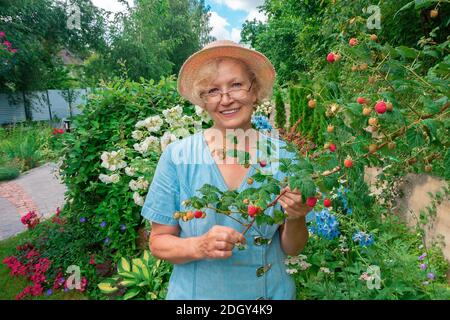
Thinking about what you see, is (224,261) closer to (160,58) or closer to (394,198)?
(394,198)

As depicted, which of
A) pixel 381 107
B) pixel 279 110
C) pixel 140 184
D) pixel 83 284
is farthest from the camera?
pixel 279 110

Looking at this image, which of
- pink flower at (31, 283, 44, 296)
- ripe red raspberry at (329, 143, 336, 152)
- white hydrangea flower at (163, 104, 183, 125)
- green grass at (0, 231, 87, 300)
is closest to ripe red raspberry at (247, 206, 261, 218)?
ripe red raspberry at (329, 143, 336, 152)

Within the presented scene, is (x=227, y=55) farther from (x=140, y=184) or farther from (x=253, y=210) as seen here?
(x=140, y=184)

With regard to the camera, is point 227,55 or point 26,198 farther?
point 26,198

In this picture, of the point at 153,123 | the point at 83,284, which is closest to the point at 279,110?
the point at 153,123

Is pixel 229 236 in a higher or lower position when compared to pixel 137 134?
lower

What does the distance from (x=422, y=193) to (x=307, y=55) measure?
7322 mm

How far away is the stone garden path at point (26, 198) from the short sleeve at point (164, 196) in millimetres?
4114

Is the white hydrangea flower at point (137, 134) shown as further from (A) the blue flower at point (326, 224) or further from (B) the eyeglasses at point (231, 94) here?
(B) the eyeglasses at point (231, 94)

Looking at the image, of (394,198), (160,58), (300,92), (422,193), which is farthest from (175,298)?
(160,58)

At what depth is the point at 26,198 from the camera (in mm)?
7145

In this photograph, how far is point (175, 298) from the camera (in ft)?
4.80

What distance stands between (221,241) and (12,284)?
3548mm

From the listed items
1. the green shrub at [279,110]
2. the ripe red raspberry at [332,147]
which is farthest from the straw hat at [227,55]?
the green shrub at [279,110]
